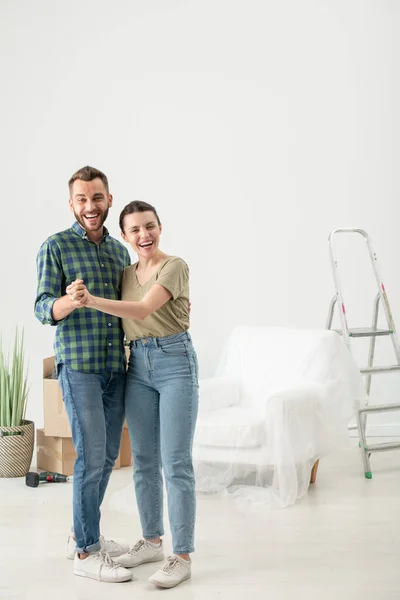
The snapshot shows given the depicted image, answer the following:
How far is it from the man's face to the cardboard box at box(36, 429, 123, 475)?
1893 millimetres

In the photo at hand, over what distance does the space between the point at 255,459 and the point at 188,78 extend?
2604 mm

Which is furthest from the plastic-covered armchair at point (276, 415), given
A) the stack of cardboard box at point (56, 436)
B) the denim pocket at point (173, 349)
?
the denim pocket at point (173, 349)

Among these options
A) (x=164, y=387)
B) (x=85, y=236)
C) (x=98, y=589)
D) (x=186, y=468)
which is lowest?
(x=98, y=589)

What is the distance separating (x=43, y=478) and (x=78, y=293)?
6.55ft

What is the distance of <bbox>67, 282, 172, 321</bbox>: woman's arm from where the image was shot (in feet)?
8.55

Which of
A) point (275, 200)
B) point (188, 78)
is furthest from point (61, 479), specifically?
point (188, 78)

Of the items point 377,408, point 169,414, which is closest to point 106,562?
point 169,414

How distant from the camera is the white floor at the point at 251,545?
2768mm

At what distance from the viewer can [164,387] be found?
2.79 m

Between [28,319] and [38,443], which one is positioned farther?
[28,319]

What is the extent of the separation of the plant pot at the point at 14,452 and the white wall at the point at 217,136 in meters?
0.92

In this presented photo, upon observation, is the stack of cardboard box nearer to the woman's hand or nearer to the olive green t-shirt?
the olive green t-shirt

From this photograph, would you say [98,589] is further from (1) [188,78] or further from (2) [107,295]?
(1) [188,78]

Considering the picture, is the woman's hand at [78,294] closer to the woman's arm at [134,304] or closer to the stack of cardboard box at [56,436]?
the woman's arm at [134,304]
